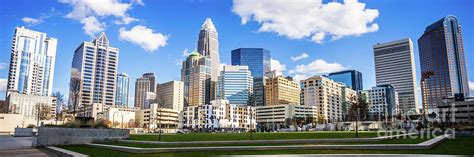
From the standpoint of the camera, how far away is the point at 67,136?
31797 millimetres

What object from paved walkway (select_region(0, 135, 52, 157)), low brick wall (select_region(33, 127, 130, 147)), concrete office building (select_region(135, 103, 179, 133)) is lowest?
paved walkway (select_region(0, 135, 52, 157))

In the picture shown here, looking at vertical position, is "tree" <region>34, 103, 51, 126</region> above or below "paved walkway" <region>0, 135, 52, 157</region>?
above

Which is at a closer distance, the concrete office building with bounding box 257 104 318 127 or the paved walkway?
the paved walkway

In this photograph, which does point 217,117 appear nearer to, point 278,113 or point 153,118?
point 153,118

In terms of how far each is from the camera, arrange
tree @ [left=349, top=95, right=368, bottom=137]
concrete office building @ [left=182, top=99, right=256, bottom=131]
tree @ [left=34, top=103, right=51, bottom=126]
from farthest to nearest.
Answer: concrete office building @ [left=182, top=99, right=256, bottom=131], tree @ [left=34, top=103, right=51, bottom=126], tree @ [left=349, top=95, right=368, bottom=137]

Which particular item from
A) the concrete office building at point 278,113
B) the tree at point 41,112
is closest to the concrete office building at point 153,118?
the concrete office building at point 278,113

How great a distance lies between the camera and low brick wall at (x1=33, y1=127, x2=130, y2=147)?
3061 cm

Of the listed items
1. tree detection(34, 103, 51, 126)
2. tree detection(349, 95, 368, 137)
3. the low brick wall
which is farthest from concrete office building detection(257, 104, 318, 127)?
the low brick wall

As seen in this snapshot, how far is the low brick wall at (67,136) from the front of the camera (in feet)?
100

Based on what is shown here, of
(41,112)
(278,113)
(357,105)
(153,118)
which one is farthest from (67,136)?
(278,113)

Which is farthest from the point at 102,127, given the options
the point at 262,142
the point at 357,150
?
the point at 357,150

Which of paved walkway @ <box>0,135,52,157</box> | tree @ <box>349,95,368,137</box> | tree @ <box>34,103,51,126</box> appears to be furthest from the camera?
tree @ <box>34,103,51,126</box>

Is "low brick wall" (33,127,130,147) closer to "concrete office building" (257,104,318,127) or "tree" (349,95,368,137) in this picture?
"tree" (349,95,368,137)

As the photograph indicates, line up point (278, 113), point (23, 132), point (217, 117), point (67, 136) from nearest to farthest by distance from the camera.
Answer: point (67, 136) < point (23, 132) < point (217, 117) < point (278, 113)
